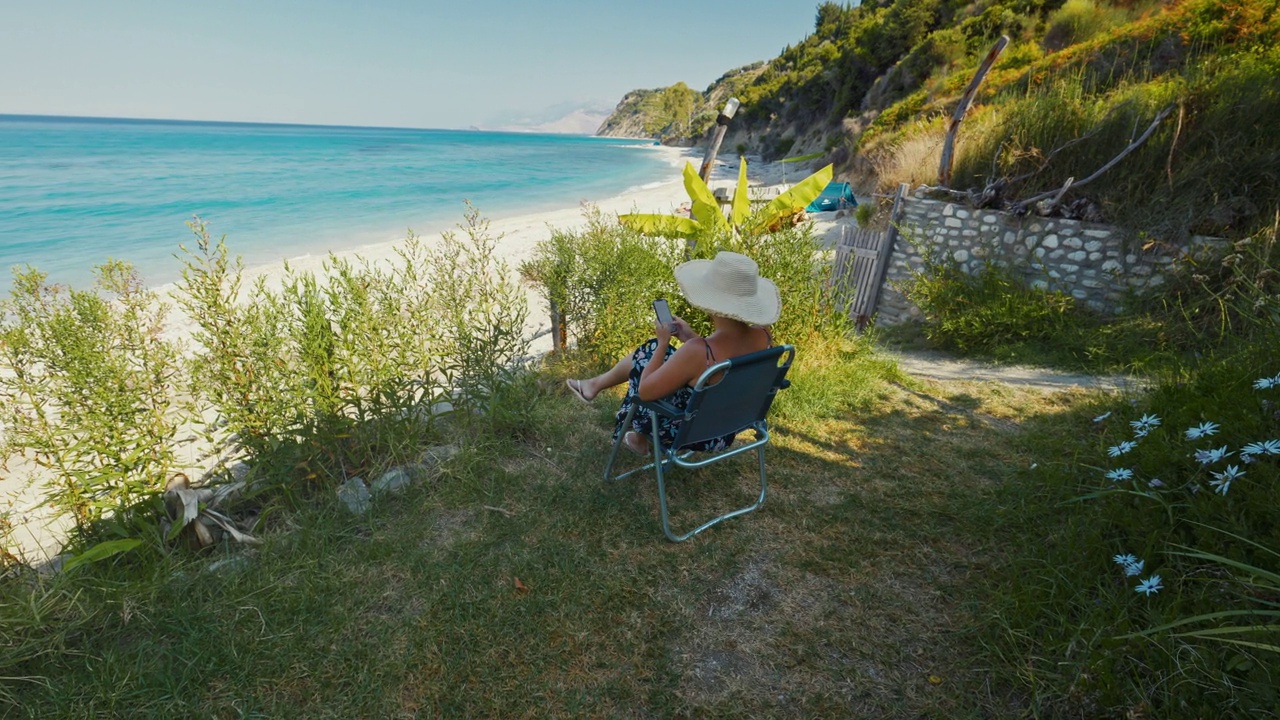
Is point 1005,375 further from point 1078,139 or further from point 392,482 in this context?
point 392,482

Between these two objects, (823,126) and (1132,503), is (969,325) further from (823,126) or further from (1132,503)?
(823,126)

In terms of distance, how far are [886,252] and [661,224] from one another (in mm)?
3490

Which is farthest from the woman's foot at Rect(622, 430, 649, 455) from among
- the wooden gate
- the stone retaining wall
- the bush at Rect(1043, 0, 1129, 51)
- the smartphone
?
the bush at Rect(1043, 0, 1129, 51)

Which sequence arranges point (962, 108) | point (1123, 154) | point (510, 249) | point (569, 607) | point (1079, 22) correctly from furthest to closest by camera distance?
point (510, 249), point (1079, 22), point (962, 108), point (1123, 154), point (569, 607)

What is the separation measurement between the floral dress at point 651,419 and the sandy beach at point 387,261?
1132mm

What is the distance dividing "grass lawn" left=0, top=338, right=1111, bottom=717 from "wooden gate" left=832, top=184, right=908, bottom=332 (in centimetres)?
534

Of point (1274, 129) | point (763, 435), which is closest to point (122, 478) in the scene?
point (763, 435)

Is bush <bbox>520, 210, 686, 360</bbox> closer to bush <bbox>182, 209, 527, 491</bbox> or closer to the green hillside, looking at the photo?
bush <bbox>182, 209, 527, 491</bbox>

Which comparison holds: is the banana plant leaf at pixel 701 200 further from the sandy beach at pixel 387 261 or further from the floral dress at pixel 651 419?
the floral dress at pixel 651 419

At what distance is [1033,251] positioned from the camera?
22.6 ft

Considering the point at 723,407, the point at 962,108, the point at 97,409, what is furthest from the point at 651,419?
the point at 962,108

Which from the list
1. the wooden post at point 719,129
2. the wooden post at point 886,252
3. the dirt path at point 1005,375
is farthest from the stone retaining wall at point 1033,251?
the wooden post at point 719,129

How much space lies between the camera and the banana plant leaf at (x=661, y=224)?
6.91 m

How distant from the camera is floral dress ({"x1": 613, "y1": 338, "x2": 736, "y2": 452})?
10.7ft
